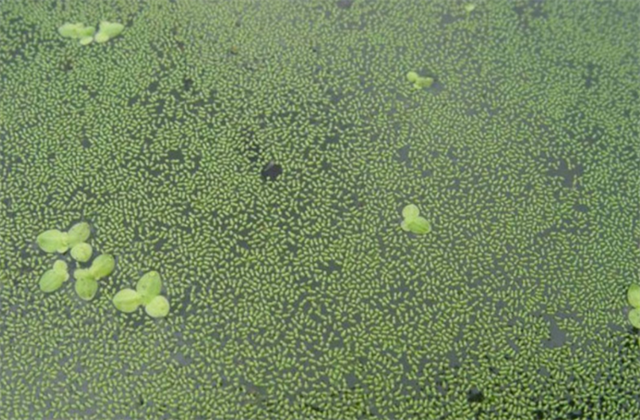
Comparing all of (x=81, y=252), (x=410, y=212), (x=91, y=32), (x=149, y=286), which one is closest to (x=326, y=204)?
(x=410, y=212)

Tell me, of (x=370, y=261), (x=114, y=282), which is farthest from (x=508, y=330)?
(x=114, y=282)

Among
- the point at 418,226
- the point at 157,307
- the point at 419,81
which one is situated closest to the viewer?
the point at 157,307

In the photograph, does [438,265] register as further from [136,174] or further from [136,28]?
[136,28]

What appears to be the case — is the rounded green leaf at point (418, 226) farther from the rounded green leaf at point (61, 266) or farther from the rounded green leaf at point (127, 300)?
the rounded green leaf at point (61, 266)

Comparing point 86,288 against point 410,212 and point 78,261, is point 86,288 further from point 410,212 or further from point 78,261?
point 410,212

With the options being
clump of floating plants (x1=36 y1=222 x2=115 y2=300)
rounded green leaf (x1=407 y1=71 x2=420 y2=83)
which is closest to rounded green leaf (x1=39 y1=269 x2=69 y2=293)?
clump of floating plants (x1=36 y1=222 x2=115 y2=300)

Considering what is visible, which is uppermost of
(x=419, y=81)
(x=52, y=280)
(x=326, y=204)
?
(x=419, y=81)
